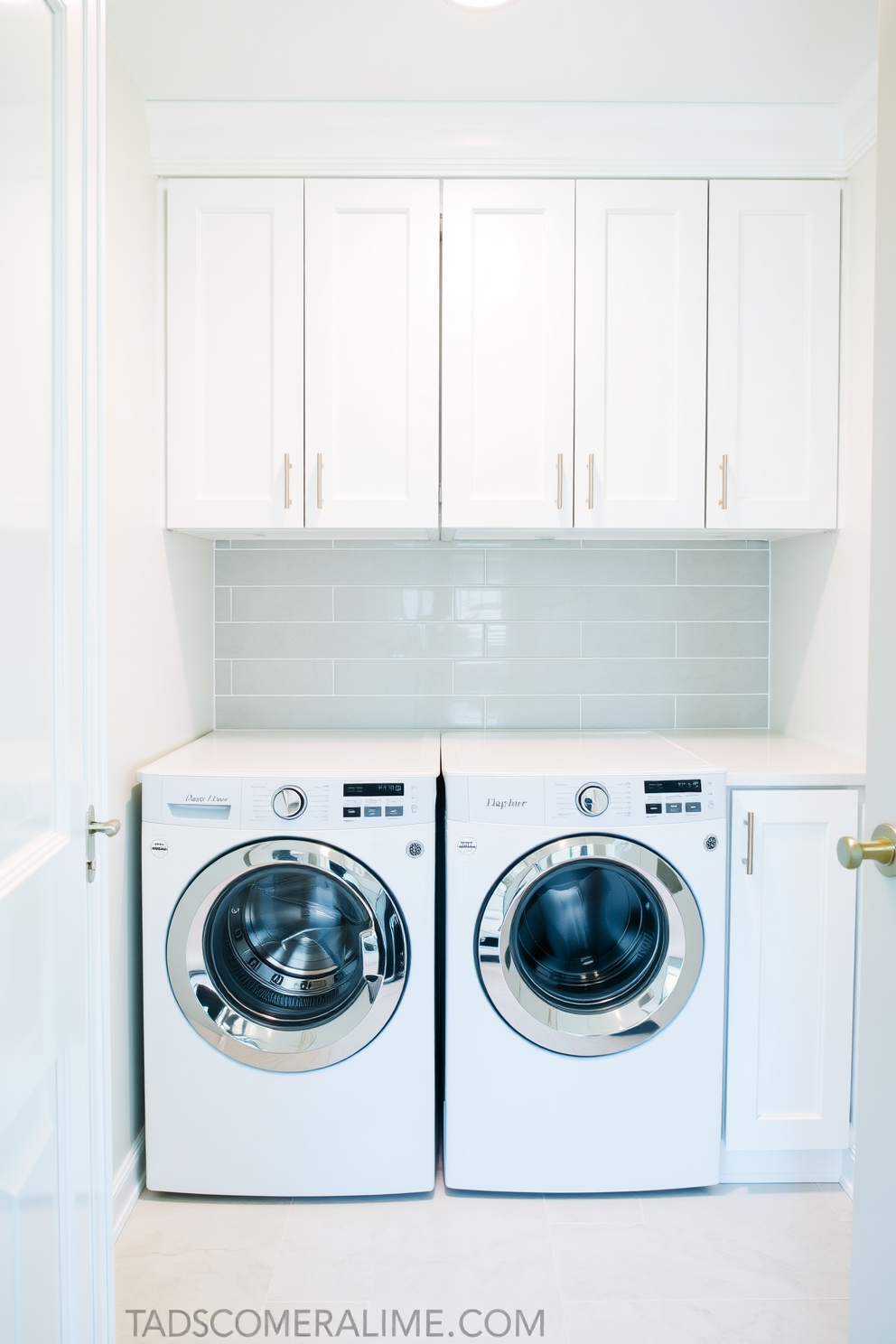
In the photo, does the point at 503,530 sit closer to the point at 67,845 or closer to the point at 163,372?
the point at 163,372

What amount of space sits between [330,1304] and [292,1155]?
12.7 inches

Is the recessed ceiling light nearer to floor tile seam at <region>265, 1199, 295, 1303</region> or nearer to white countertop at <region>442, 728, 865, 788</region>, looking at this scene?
white countertop at <region>442, 728, 865, 788</region>

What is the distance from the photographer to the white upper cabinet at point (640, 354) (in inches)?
84.1

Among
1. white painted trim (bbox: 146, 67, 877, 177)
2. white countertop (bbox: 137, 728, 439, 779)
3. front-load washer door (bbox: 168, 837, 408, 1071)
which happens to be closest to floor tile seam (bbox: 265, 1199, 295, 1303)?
front-load washer door (bbox: 168, 837, 408, 1071)

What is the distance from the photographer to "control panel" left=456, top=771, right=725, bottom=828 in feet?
6.18

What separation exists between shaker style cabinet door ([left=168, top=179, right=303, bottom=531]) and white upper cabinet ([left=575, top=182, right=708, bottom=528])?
2.33ft

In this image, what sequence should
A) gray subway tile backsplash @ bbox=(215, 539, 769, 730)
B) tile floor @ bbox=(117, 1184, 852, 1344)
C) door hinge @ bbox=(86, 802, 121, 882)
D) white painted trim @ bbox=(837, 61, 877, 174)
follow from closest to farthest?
1. door hinge @ bbox=(86, 802, 121, 882)
2. tile floor @ bbox=(117, 1184, 852, 1344)
3. white painted trim @ bbox=(837, 61, 877, 174)
4. gray subway tile backsplash @ bbox=(215, 539, 769, 730)

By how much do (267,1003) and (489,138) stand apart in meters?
2.10

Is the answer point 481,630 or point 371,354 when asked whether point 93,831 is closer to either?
point 371,354

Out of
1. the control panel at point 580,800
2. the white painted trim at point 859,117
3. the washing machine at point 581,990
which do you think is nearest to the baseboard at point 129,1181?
the washing machine at point 581,990

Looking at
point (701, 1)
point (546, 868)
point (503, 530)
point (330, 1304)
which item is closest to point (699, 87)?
point (701, 1)

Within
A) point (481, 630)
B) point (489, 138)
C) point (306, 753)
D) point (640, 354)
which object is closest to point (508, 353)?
point (640, 354)

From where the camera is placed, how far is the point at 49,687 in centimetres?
102

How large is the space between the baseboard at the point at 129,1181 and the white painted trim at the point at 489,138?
229 centimetres
